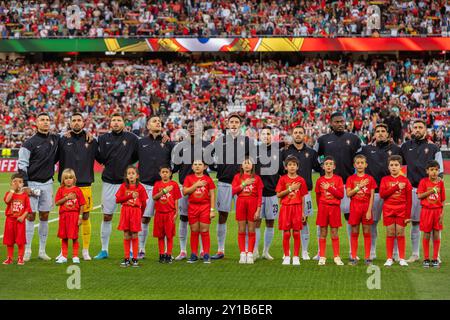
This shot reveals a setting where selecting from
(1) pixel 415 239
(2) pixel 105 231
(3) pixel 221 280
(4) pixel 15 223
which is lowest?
(3) pixel 221 280

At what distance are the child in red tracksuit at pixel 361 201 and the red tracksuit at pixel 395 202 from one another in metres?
0.19

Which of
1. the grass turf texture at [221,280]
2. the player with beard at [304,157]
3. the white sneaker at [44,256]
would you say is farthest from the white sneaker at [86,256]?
the player with beard at [304,157]

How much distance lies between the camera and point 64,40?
4425 centimetres

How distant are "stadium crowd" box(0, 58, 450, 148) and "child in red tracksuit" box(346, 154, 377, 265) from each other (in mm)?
23924

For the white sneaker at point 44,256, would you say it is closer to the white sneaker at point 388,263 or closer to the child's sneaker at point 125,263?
the child's sneaker at point 125,263

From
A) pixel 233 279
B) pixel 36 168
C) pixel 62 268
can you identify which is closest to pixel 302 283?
pixel 233 279

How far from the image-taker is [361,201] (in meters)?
12.5

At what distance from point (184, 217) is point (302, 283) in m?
2.86

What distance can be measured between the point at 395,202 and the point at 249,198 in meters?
2.07

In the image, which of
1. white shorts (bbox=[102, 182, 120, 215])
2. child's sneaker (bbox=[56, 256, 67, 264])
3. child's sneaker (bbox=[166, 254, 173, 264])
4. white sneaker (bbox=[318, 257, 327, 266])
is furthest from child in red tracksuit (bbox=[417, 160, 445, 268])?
child's sneaker (bbox=[56, 256, 67, 264])

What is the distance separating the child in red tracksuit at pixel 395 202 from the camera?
40.5 ft

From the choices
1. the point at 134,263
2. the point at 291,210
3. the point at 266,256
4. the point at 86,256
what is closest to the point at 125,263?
the point at 134,263

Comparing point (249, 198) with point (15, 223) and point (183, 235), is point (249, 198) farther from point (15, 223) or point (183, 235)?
point (15, 223)
